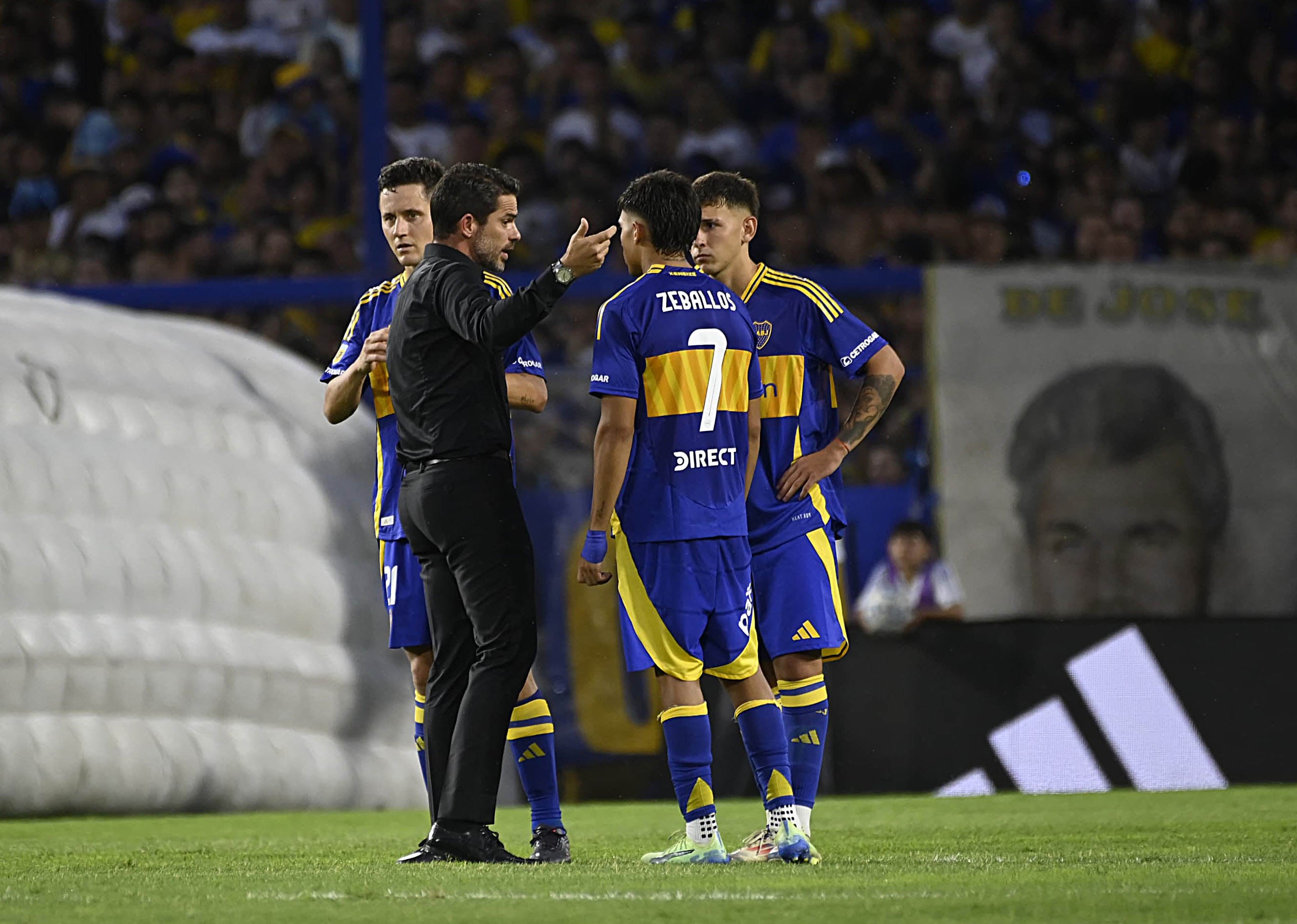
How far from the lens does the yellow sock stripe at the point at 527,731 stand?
5012mm

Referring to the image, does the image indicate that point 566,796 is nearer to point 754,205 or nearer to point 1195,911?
point 754,205

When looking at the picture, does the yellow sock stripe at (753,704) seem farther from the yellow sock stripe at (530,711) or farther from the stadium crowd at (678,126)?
the stadium crowd at (678,126)

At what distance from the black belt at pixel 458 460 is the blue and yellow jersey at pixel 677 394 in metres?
0.29

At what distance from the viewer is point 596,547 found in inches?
183

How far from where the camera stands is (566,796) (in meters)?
9.91

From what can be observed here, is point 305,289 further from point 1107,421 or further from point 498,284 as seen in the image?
point 498,284

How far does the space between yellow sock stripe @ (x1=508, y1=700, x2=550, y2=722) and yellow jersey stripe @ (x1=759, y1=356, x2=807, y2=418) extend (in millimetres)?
1017

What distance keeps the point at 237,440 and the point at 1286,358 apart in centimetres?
550

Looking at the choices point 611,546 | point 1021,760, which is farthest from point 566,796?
point 1021,760

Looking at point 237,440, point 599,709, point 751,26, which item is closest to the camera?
point 237,440

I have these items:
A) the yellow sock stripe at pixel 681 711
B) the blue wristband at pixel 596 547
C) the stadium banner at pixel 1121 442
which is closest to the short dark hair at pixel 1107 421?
the stadium banner at pixel 1121 442

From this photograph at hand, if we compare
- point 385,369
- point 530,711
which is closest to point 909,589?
point 385,369

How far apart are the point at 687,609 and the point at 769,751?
0.44 meters

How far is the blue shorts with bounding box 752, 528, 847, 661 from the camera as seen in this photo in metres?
5.08
